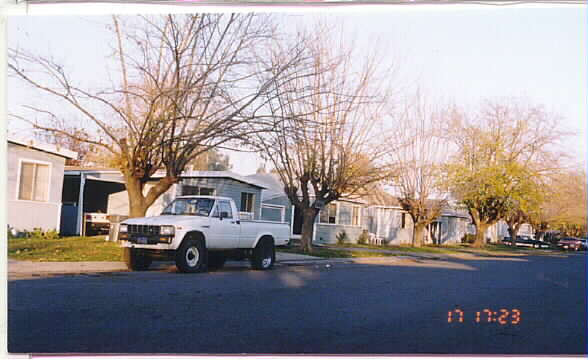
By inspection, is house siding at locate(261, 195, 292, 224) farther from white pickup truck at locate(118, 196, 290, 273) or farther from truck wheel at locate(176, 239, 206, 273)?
truck wheel at locate(176, 239, 206, 273)

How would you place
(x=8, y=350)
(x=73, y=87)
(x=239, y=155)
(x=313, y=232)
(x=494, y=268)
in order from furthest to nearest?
(x=313, y=232) < (x=494, y=268) < (x=239, y=155) < (x=73, y=87) < (x=8, y=350)

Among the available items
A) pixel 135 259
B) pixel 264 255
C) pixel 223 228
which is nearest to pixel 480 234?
pixel 264 255

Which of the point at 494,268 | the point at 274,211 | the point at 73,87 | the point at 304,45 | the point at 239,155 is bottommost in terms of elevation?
the point at 494,268

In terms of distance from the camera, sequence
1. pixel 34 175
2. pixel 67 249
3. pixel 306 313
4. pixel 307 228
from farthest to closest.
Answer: pixel 307 228
pixel 67 249
pixel 34 175
pixel 306 313

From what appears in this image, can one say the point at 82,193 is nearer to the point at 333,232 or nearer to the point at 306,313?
the point at 306,313

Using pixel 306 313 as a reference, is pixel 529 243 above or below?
above

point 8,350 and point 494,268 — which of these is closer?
point 8,350

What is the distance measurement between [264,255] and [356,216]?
1987 millimetres

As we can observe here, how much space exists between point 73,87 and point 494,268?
22.4 ft

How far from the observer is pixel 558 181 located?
9016mm

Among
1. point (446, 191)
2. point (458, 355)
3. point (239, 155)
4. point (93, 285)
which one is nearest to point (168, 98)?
point (239, 155)

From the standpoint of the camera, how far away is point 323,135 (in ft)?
34.8

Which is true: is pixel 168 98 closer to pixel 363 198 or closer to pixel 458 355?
pixel 363 198

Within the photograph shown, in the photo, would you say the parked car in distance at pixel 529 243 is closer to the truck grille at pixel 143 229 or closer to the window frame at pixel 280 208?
the window frame at pixel 280 208
